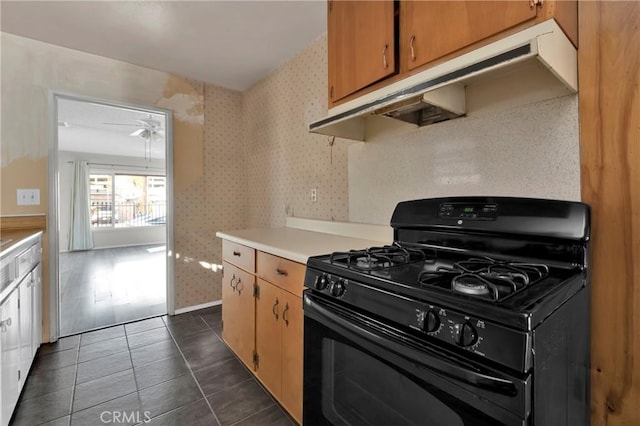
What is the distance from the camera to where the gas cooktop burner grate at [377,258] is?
1.03m

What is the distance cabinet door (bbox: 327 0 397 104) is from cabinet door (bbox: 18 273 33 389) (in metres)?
2.14

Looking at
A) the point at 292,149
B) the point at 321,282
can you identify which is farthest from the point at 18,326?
the point at 292,149

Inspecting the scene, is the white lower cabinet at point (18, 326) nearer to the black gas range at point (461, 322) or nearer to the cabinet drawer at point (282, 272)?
the cabinet drawer at point (282, 272)

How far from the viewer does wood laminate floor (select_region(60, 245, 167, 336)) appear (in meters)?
2.95

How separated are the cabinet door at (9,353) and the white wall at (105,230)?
692 centimetres

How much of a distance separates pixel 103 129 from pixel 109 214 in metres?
3.61

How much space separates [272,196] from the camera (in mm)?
2994

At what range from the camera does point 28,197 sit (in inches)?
93.9

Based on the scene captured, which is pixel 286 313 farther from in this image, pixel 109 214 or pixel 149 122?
pixel 109 214

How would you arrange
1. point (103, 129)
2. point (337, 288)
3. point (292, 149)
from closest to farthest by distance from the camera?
1. point (337, 288)
2. point (292, 149)
3. point (103, 129)

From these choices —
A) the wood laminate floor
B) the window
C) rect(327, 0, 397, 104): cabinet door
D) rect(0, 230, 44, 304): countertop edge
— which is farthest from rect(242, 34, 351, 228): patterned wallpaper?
the window

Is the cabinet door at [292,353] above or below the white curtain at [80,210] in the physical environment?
below

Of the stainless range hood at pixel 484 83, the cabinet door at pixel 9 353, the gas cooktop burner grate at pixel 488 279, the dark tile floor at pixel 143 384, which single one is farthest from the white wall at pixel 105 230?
the gas cooktop burner grate at pixel 488 279

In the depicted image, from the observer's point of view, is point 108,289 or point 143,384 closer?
point 143,384
